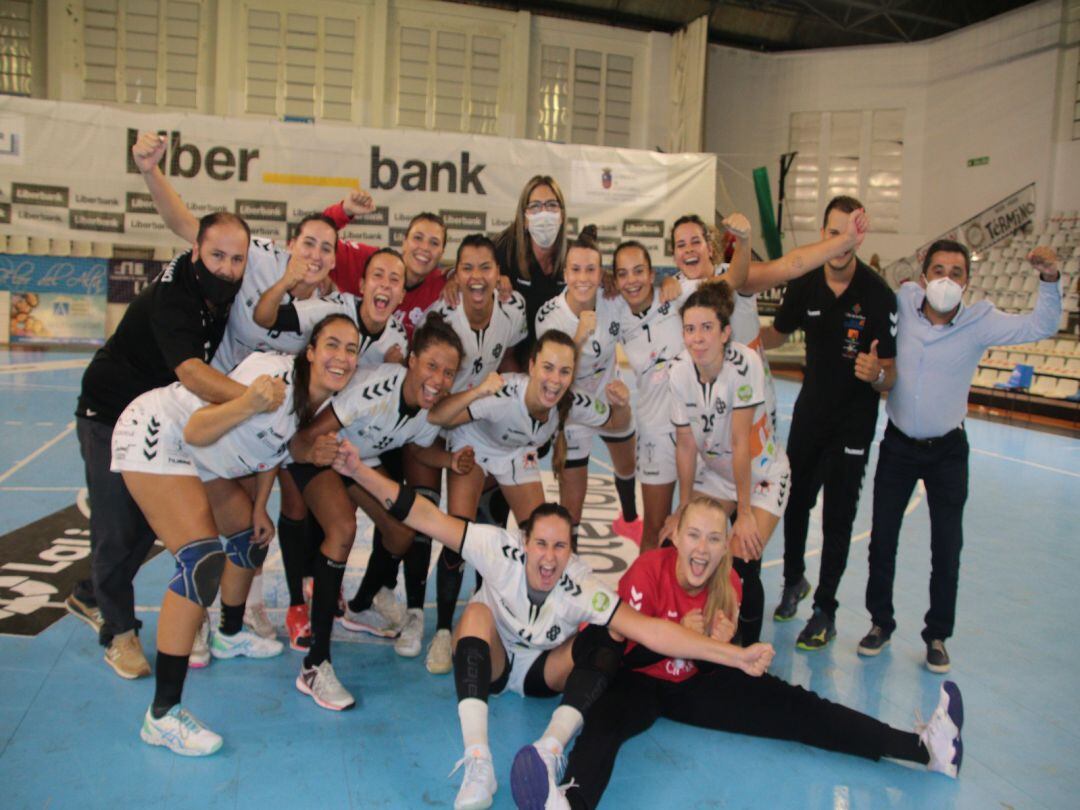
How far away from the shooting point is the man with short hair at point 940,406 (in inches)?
158

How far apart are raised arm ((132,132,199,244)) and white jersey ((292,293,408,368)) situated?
60cm

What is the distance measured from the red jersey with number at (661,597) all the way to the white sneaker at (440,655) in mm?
926

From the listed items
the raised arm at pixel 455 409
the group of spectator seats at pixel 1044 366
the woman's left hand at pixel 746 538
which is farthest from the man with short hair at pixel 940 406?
the group of spectator seats at pixel 1044 366

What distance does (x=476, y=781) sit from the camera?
279cm

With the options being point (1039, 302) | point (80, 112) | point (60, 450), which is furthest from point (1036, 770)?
point (80, 112)

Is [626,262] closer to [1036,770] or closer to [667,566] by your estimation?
[667,566]

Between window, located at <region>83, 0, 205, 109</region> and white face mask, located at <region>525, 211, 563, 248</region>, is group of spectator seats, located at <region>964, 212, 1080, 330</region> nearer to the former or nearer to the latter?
white face mask, located at <region>525, 211, 563, 248</region>

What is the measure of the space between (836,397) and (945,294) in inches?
27.9

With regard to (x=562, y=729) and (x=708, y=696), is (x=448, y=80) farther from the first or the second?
(x=562, y=729)

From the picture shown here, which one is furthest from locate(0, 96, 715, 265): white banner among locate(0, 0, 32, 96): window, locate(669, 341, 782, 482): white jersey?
locate(669, 341, 782, 482): white jersey

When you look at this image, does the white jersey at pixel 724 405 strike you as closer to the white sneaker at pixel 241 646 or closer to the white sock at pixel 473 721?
the white sock at pixel 473 721

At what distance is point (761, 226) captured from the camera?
2062cm

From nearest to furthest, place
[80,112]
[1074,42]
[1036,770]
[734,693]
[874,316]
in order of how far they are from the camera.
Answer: [1036,770]
[734,693]
[874,316]
[80,112]
[1074,42]

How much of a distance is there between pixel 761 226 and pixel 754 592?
59.5ft
